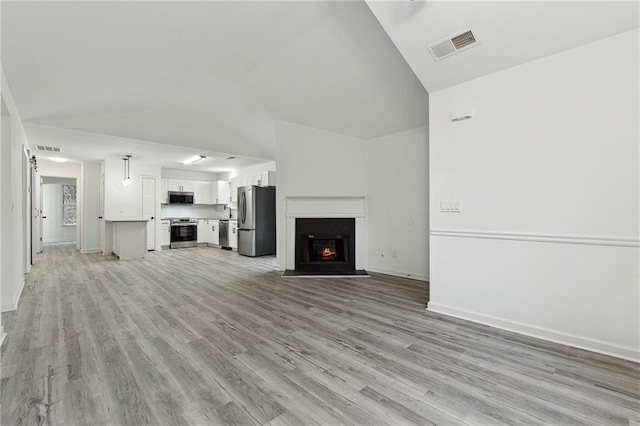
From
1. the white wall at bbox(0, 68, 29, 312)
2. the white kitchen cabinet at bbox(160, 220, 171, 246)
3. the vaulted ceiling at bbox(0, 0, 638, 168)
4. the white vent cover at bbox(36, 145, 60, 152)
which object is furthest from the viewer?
the white kitchen cabinet at bbox(160, 220, 171, 246)

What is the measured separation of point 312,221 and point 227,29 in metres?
3.16

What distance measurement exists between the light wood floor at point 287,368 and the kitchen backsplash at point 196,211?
619 centimetres

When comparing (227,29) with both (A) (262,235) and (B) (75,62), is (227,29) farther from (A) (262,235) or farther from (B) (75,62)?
(A) (262,235)

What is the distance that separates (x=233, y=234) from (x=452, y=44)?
7.11 meters

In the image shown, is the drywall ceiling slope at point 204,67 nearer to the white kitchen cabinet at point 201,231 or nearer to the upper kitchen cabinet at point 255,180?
the upper kitchen cabinet at point 255,180

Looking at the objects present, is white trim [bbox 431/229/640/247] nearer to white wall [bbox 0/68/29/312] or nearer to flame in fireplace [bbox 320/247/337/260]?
flame in fireplace [bbox 320/247/337/260]

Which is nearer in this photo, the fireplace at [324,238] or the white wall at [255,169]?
the fireplace at [324,238]

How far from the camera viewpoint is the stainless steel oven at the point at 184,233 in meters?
8.76

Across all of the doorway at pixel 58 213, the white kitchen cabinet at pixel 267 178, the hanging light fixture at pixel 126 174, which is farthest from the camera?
the doorway at pixel 58 213

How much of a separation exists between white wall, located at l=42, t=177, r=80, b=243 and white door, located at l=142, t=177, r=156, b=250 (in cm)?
468

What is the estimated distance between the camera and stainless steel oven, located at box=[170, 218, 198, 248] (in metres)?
8.76

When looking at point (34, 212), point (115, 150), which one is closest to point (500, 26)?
point (115, 150)

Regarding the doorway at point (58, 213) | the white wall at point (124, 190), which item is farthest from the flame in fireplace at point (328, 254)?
the doorway at point (58, 213)

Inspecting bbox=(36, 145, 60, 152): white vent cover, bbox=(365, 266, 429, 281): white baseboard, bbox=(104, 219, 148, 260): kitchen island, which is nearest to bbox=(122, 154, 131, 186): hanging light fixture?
bbox=(36, 145, 60, 152): white vent cover
